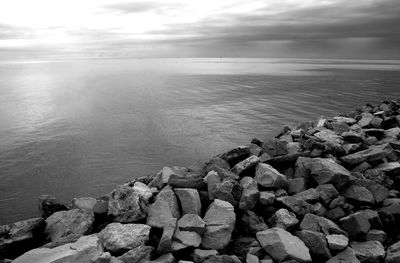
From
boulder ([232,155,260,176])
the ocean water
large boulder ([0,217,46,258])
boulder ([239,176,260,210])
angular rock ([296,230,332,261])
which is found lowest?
the ocean water

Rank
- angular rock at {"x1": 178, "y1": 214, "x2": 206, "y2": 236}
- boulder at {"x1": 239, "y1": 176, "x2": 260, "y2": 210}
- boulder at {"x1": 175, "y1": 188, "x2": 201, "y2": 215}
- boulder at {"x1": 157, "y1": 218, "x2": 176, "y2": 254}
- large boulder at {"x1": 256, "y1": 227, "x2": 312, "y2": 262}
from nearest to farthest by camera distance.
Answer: large boulder at {"x1": 256, "y1": 227, "x2": 312, "y2": 262} → boulder at {"x1": 157, "y1": 218, "x2": 176, "y2": 254} → angular rock at {"x1": 178, "y1": 214, "x2": 206, "y2": 236} → boulder at {"x1": 175, "y1": 188, "x2": 201, "y2": 215} → boulder at {"x1": 239, "y1": 176, "x2": 260, "y2": 210}

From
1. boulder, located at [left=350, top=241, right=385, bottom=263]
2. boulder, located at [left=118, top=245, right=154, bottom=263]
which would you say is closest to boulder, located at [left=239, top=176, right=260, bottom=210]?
boulder, located at [left=350, top=241, right=385, bottom=263]

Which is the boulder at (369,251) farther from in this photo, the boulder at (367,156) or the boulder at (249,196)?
the boulder at (367,156)

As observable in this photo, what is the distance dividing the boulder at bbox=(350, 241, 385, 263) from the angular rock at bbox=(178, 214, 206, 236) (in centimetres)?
392

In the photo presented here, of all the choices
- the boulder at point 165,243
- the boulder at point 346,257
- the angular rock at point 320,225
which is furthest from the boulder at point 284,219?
the boulder at point 165,243

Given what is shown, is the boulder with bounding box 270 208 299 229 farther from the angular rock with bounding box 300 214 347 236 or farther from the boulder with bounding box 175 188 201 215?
the boulder with bounding box 175 188 201 215

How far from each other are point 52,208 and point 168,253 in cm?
538

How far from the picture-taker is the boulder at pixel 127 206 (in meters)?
8.84

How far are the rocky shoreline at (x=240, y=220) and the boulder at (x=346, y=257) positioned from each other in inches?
0.9

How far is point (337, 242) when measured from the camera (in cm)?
766

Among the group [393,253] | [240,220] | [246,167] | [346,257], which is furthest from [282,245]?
[246,167]

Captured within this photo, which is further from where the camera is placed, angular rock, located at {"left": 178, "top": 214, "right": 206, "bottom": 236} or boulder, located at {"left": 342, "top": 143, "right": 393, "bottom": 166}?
boulder, located at {"left": 342, "top": 143, "right": 393, "bottom": 166}

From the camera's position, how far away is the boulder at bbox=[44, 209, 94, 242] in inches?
349

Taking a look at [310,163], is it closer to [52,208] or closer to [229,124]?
[52,208]
